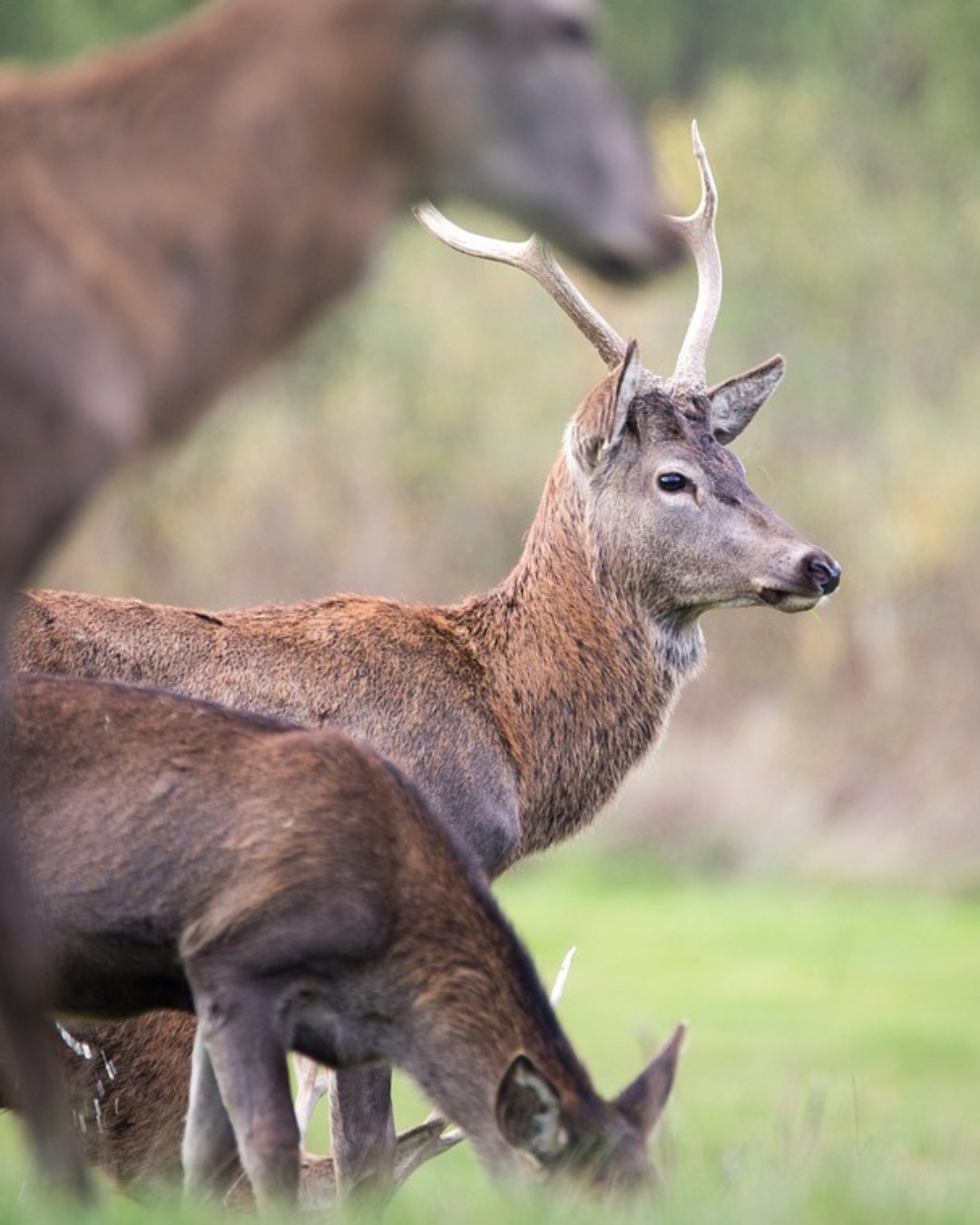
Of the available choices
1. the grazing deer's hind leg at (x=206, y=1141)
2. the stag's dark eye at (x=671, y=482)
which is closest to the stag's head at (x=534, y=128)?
the grazing deer's hind leg at (x=206, y=1141)

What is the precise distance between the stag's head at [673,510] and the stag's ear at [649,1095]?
288 cm

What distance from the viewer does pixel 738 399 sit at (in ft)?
31.5

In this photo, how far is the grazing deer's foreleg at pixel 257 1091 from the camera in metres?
5.97

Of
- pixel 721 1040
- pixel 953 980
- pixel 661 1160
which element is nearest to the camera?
pixel 661 1160

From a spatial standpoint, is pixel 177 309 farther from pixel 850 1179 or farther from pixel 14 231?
pixel 850 1179

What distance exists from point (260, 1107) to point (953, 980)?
1558 centimetres

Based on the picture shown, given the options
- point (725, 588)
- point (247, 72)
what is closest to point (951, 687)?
point (725, 588)

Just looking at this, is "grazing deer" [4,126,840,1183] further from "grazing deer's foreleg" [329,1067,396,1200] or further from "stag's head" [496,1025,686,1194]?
"stag's head" [496,1025,686,1194]

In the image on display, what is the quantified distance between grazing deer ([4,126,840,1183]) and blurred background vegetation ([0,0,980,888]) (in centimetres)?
1264

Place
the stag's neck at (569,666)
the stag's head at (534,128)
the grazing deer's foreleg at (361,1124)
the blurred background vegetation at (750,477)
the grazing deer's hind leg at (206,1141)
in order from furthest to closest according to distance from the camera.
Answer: the blurred background vegetation at (750,477) < the stag's neck at (569,666) < the grazing deer's foreleg at (361,1124) < the grazing deer's hind leg at (206,1141) < the stag's head at (534,128)

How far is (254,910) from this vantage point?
239 inches

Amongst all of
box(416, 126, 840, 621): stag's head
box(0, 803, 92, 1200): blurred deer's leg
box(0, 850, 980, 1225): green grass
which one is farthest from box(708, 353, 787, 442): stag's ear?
box(0, 803, 92, 1200): blurred deer's leg

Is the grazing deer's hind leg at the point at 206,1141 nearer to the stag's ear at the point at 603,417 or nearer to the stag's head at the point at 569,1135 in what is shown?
the stag's head at the point at 569,1135

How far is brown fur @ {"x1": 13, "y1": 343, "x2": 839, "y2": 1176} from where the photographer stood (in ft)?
26.0
